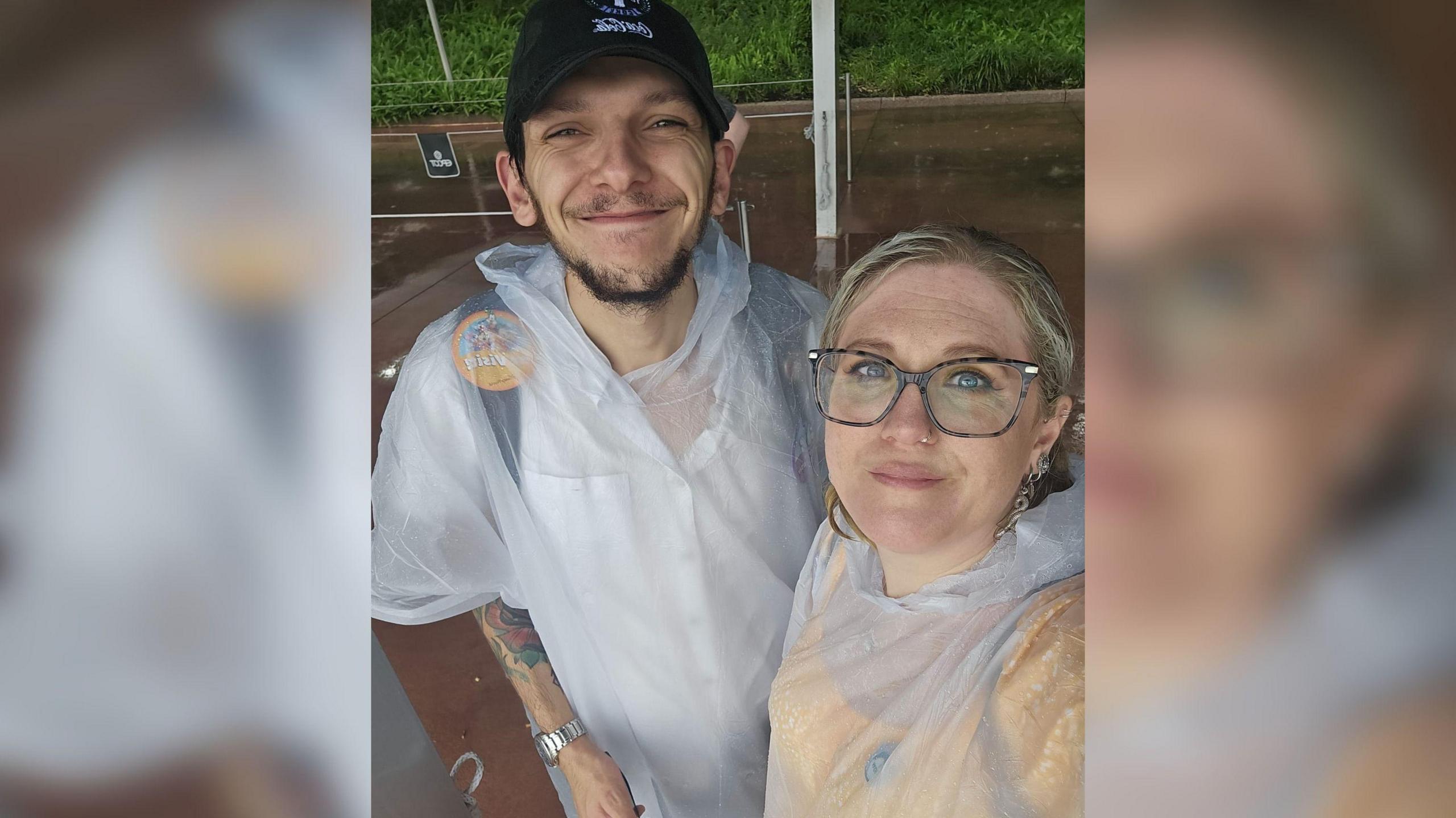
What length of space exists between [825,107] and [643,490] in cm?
208

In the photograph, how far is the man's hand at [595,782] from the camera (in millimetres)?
1037

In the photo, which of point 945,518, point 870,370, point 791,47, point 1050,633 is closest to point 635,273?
point 870,370

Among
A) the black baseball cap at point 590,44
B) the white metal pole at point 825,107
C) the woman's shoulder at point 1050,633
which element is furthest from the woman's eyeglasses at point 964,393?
the white metal pole at point 825,107

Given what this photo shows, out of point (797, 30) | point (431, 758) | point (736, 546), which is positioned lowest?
point (431, 758)

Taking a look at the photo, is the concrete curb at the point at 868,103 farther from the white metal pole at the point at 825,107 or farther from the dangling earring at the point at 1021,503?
the dangling earring at the point at 1021,503

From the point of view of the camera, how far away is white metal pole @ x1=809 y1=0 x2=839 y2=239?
2580mm

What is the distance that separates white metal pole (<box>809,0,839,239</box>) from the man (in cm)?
155

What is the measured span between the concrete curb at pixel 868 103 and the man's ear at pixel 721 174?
3.04 feet

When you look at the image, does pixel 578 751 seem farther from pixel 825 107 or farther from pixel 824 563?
pixel 825 107
